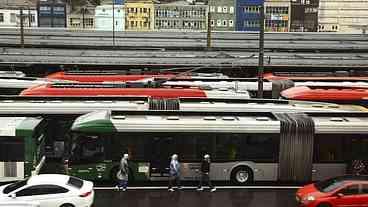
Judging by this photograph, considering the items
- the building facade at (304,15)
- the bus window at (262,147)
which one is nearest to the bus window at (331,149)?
the bus window at (262,147)

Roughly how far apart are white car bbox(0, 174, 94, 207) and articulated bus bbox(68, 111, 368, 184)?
10.3ft

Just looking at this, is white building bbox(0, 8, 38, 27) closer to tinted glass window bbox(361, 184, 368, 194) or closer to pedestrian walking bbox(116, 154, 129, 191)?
pedestrian walking bbox(116, 154, 129, 191)

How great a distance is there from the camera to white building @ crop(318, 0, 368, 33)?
5005 inches

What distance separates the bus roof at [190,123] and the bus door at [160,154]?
14.6 inches

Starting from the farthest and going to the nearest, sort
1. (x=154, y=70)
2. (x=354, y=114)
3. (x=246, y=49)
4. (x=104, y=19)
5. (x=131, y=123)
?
1. (x=104, y=19)
2. (x=246, y=49)
3. (x=154, y=70)
4. (x=354, y=114)
5. (x=131, y=123)

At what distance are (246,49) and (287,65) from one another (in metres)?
14.1

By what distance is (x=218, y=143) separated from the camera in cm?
1741

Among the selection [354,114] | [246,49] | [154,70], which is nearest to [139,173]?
[354,114]

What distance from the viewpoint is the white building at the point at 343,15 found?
12712 centimetres

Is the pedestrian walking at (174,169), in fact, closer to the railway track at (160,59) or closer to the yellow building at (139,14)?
the railway track at (160,59)

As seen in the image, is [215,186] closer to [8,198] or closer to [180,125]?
[180,125]

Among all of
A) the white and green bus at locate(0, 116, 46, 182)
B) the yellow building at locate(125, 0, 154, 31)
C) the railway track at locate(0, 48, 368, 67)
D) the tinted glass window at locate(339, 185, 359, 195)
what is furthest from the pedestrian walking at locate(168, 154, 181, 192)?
the yellow building at locate(125, 0, 154, 31)

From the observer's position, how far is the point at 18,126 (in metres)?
17.4

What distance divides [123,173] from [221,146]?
11.0 feet
